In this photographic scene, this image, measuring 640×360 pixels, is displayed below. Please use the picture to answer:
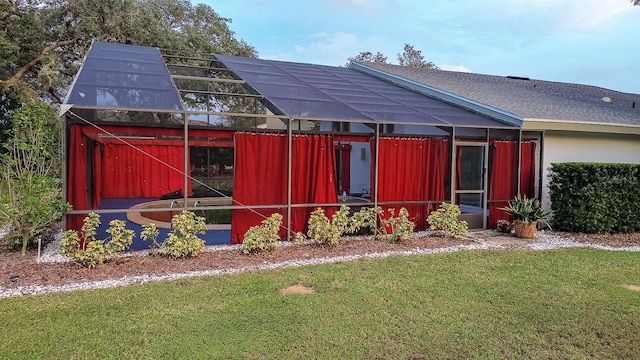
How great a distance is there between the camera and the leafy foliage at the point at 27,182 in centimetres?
621

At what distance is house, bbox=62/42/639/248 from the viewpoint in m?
6.76

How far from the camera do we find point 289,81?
9758 mm

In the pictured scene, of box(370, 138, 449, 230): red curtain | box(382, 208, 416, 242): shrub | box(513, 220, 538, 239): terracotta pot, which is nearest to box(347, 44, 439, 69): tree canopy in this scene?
box(370, 138, 449, 230): red curtain

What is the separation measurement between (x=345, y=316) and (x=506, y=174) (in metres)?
6.66

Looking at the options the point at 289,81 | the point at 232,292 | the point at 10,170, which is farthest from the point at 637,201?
the point at 10,170

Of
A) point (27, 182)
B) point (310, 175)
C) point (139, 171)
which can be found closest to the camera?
point (27, 182)

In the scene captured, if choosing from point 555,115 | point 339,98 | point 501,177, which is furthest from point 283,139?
point 555,115

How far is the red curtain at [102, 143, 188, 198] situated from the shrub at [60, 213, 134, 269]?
3.43 m

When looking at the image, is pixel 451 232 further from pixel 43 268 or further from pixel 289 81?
pixel 43 268

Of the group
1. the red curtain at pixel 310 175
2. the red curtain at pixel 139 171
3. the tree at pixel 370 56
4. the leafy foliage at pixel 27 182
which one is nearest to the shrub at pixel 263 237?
the red curtain at pixel 310 175

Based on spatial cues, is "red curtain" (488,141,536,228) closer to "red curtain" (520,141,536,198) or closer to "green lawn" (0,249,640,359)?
"red curtain" (520,141,536,198)

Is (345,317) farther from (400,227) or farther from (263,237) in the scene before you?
(400,227)

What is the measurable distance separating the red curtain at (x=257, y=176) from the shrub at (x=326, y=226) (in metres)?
0.73

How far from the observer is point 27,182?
6.29 m
